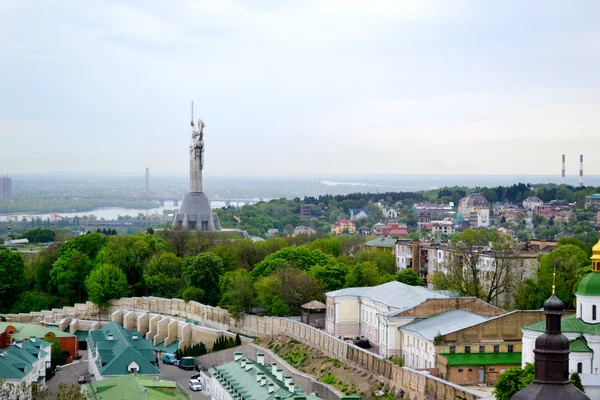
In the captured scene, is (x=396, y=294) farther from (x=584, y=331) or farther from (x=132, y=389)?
(x=584, y=331)

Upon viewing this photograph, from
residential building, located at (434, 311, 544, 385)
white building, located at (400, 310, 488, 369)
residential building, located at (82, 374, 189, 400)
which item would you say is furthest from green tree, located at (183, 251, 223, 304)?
residential building, located at (434, 311, 544, 385)

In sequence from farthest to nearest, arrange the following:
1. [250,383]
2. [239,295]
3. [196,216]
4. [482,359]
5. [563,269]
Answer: [196,216]
[239,295]
[563,269]
[250,383]
[482,359]

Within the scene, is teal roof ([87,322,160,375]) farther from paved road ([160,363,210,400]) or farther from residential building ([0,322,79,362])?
residential building ([0,322,79,362])

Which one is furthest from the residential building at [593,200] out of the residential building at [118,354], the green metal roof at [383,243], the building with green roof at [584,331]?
the building with green roof at [584,331]

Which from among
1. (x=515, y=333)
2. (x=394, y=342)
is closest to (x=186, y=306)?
(x=394, y=342)

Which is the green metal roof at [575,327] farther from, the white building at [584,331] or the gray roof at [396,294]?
the gray roof at [396,294]

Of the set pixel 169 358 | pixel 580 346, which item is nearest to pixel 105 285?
pixel 169 358
